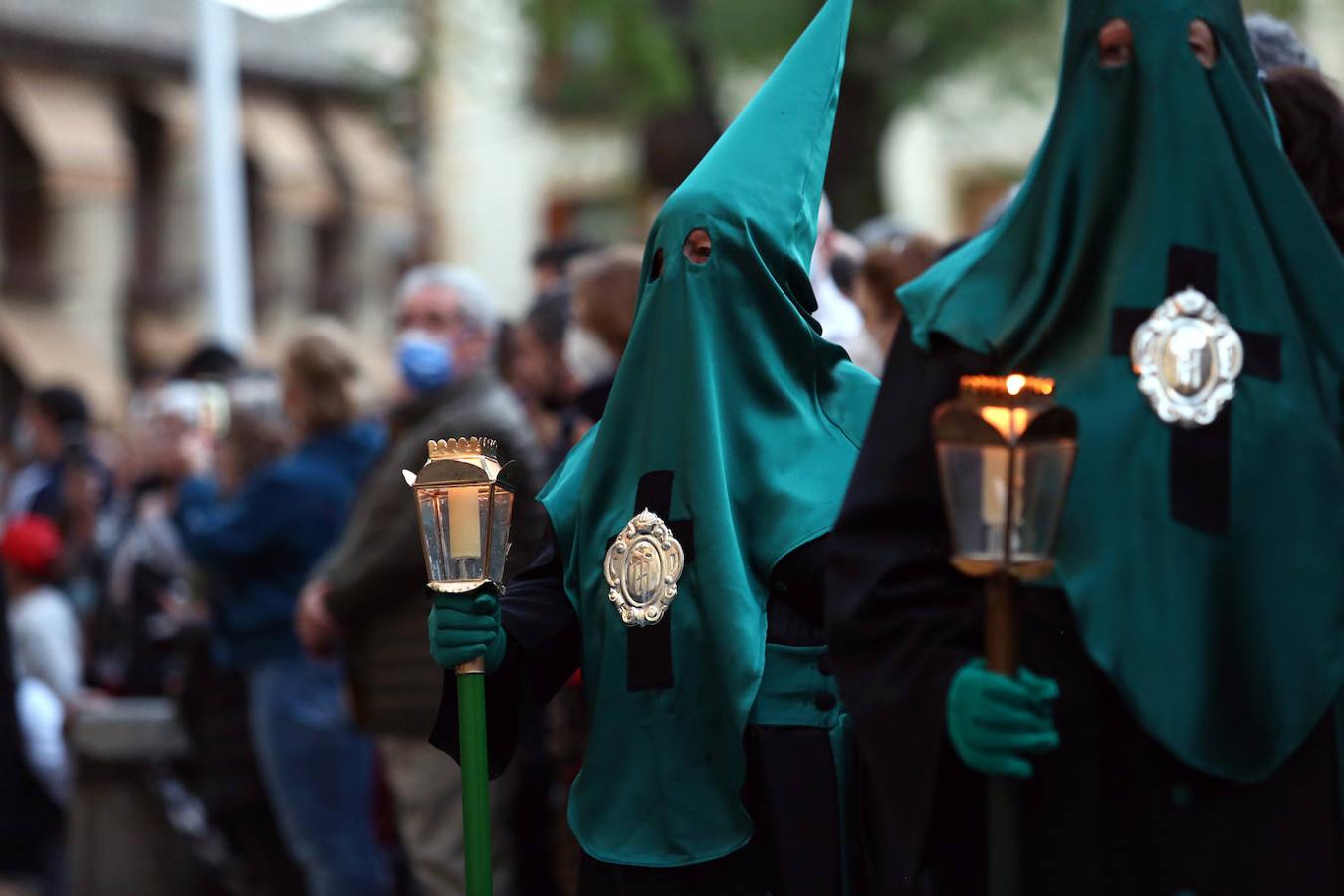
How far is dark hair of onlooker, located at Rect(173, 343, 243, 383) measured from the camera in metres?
9.40

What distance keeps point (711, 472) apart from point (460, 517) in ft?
1.74

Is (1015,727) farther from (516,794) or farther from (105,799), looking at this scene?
(105,799)

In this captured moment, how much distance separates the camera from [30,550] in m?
8.37

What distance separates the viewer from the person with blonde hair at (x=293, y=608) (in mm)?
6875

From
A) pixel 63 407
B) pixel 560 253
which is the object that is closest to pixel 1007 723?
pixel 560 253

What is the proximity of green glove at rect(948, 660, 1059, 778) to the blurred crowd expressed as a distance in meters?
2.43

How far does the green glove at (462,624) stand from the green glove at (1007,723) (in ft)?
3.21

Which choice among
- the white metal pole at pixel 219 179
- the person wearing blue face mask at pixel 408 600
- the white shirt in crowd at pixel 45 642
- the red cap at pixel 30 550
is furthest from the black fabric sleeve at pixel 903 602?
the white metal pole at pixel 219 179

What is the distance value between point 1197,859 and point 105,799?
581cm

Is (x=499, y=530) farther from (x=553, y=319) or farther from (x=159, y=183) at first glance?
(x=159, y=183)

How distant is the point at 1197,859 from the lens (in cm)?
302

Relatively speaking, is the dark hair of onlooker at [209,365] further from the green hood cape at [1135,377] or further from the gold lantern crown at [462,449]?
the green hood cape at [1135,377]

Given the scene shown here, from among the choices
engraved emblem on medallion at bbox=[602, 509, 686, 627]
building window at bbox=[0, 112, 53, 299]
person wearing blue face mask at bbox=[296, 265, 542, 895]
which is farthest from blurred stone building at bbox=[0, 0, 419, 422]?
engraved emblem on medallion at bbox=[602, 509, 686, 627]

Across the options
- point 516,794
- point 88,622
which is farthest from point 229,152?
point 516,794
